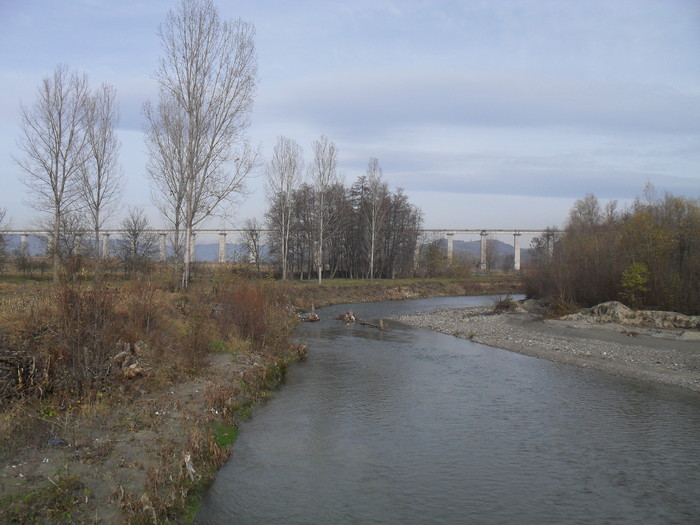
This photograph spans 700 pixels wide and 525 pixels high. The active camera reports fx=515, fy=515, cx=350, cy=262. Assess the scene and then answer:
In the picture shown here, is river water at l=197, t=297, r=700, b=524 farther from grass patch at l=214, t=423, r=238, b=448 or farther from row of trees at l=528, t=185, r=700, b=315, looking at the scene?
row of trees at l=528, t=185, r=700, b=315

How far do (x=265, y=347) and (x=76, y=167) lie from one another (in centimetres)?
1947

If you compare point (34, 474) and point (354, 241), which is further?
point (354, 241)

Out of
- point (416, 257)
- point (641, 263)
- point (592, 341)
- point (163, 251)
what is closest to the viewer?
point (592, 341)

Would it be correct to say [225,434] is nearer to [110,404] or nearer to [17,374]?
[110,404]

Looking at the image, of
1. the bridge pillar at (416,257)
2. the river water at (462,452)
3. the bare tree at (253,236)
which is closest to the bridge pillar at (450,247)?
the bridge pillar at (416,257)

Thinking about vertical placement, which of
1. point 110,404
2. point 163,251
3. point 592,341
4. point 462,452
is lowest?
point 462,452

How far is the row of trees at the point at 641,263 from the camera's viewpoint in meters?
27.0

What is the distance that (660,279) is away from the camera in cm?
2758

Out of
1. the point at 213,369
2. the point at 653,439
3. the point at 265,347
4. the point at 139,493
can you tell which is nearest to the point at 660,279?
the point at 653,439

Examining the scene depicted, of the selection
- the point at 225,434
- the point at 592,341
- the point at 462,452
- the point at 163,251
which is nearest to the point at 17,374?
the point at 225,434

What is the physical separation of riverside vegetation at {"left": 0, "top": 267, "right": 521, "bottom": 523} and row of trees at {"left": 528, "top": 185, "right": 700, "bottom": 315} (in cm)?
2212

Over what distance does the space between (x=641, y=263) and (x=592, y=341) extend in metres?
9.65

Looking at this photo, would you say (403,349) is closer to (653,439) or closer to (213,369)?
(213,369)

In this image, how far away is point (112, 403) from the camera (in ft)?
30.8
